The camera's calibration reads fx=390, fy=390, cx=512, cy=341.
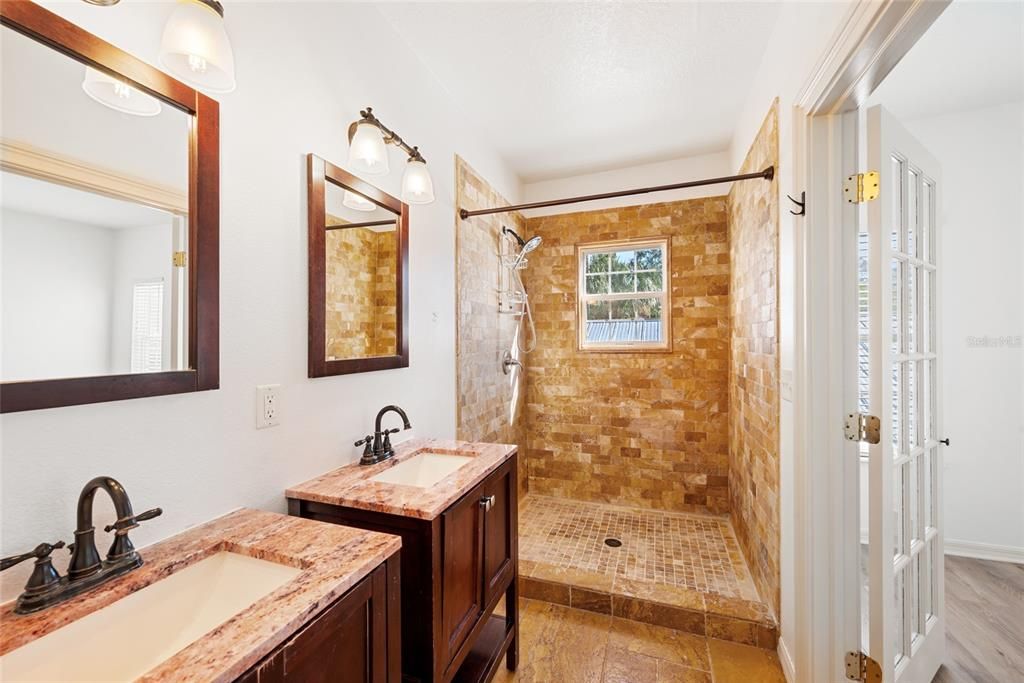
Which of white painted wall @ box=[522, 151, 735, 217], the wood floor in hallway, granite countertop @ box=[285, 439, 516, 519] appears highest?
white painted wall @ box=[522, 151, 735, 217]

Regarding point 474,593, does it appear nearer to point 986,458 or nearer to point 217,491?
point 217,491

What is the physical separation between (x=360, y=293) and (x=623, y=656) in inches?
76.4

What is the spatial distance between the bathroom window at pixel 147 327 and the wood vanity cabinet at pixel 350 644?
2.30 ft

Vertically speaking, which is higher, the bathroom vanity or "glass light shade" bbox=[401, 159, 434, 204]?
"glass light shade" bbox=[401, 159, 434, 204]

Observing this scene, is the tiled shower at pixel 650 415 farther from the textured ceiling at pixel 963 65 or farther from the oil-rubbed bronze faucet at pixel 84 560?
the oil-rubbed bronze faucet at pixel 84 560

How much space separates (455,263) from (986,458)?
3.41 m

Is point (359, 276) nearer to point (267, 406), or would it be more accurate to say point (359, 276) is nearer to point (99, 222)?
point (267, 406)

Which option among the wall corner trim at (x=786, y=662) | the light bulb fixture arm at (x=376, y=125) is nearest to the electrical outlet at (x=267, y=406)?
the light bulb fixture arm at (x=376, y=125)

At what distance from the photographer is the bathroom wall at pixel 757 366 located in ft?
5.77

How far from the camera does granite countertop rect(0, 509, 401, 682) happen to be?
58 centimetres

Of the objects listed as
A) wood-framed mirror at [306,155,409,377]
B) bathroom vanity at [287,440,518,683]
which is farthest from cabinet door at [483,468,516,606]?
wood-framed mirror at [306,155,409,377]

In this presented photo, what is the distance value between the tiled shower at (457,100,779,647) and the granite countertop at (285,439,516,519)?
2.80 feet

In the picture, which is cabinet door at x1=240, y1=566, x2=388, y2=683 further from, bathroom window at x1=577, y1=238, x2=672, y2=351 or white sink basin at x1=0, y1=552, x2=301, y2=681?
bathroom window at x1=577, y1=238, x2=672, y2=351

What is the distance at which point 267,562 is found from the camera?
0.88 metres
